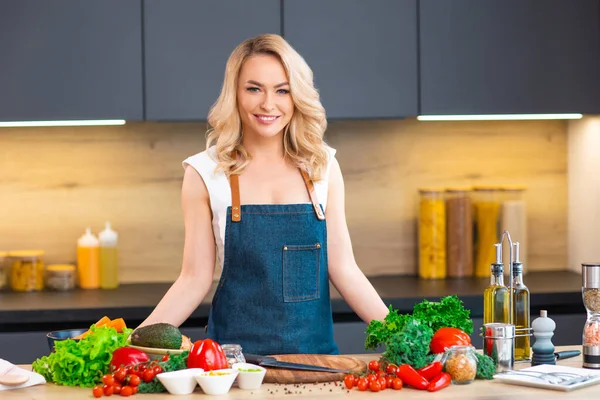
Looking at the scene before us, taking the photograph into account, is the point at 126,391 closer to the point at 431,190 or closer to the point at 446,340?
the point at 446,340

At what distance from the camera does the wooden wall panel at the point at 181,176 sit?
13.3 feet

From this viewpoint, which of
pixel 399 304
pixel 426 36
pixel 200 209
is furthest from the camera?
pixel 426 36

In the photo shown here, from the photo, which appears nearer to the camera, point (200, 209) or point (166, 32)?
point (200, 209)

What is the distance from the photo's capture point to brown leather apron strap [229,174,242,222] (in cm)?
271

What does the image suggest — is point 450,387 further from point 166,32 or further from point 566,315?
point 166,32

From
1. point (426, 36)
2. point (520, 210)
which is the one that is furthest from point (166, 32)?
point (520, 210)

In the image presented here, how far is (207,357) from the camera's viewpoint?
2.00 metres

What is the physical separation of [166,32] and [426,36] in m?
1.06

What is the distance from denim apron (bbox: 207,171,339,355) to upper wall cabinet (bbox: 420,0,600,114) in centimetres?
129

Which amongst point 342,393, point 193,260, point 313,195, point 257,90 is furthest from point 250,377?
point 257,90

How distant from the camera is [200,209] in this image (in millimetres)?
2738

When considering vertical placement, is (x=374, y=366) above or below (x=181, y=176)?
below

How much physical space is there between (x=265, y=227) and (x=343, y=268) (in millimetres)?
266

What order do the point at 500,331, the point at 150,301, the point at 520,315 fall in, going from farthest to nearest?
the point at 150,301
the point at 520,315
the point at 500,331
